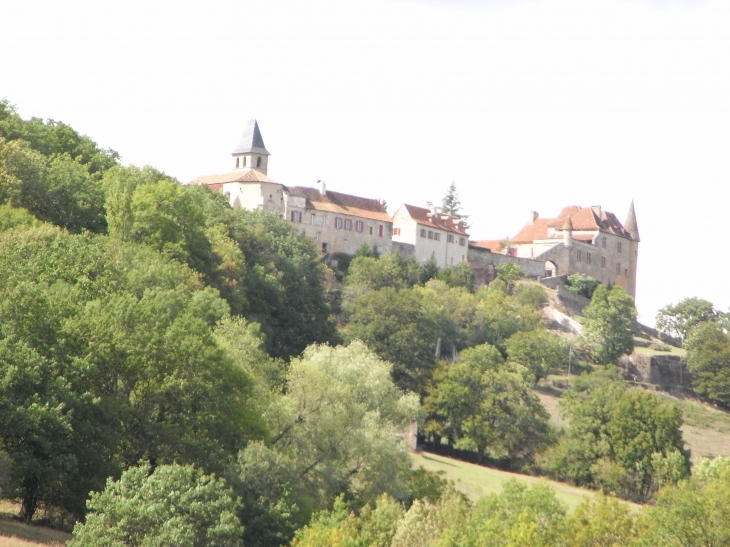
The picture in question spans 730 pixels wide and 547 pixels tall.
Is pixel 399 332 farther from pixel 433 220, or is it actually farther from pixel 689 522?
pixel 689 522

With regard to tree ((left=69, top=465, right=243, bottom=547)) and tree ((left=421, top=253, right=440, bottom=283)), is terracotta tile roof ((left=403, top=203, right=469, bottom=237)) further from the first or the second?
tree ((left=69, top=465, right=243, bottom=547))

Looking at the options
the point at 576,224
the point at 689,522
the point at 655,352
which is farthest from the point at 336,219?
the point at 689,522

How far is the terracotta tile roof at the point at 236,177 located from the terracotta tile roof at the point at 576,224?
29.7 meters

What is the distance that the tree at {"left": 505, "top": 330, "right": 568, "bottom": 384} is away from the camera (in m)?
78.9

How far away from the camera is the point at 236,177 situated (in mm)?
89000

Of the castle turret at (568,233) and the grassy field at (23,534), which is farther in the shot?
the castle turret at (568,233)

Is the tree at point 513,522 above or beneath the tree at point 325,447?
beneath

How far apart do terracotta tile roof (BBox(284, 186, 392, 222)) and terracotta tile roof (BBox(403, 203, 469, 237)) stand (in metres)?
2.59

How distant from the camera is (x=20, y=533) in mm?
30656

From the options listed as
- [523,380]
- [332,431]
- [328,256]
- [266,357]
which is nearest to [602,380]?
[523,380]

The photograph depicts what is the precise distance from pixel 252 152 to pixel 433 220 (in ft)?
52.0

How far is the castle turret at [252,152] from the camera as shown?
3915 inches

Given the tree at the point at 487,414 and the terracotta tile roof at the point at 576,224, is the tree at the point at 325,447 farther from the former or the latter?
the terracotta tile roof at the point at 576,224

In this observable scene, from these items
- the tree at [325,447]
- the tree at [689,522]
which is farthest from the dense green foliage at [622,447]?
the tree at [325,447]
